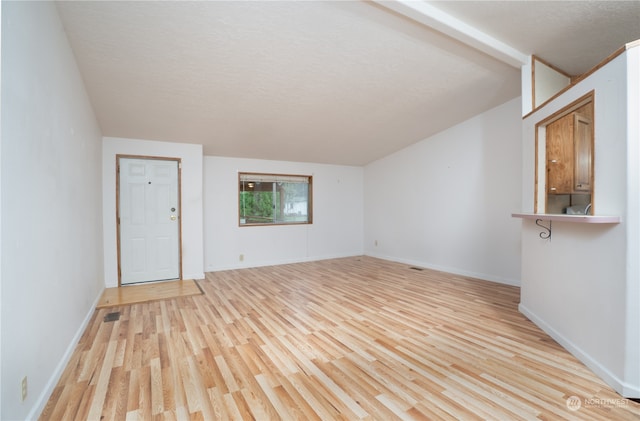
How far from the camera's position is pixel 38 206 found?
5.80 ft

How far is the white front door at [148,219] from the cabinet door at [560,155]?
5.04m

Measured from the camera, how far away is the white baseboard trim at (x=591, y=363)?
1.73 meters

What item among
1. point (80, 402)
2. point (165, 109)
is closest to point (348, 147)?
point (165, 109)

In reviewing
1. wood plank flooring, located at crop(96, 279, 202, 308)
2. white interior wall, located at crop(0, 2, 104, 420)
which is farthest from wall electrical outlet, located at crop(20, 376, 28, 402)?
wood plank flooring, located at crop(96, 279, 202, 308)

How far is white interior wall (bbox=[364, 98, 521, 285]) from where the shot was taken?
4.30 metres

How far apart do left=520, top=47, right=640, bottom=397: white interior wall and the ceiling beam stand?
30.7 inches

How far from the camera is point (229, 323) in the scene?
9.61ft

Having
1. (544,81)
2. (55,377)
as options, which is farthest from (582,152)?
(55,377)

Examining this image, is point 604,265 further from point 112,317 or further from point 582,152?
point 112,317

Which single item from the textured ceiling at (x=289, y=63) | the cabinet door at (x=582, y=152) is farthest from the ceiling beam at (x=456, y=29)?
the cabinet door at (x=582, y=152)

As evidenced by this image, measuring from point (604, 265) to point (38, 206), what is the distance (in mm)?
3765

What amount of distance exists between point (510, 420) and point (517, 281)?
329 cm

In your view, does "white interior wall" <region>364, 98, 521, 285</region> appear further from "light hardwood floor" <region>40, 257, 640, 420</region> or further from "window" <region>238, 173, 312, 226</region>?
"window" <region>238, 173, 312, 226</region>

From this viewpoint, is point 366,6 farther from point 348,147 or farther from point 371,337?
point 348,147
